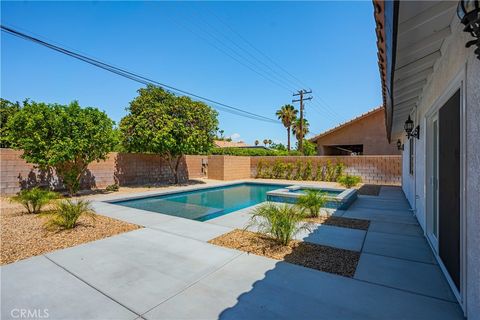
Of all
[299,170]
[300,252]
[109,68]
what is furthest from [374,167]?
[109,68]

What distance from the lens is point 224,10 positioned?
12.4 meters

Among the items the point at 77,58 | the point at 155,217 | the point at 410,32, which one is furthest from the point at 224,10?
the point at 410,32

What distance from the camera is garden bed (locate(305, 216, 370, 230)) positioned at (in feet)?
Answer: 19.0

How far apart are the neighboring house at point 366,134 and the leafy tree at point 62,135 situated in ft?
52.6

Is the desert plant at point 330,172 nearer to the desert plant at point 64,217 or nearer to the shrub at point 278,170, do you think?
the shrub at point 278,170

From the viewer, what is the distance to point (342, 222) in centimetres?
614

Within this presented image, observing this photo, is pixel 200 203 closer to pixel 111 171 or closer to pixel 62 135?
pixel 62 135

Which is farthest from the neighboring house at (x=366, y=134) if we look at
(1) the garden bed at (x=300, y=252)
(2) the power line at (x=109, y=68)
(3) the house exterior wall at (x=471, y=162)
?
(3) the house exterior wall at (x=471, y=162)

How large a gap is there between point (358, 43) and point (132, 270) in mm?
12447

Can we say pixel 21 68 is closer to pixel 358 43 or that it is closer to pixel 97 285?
pixel 97 285

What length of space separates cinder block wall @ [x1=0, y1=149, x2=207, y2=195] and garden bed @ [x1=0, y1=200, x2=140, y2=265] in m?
4.53

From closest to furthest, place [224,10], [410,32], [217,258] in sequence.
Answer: [410,32], [217,258], [224,10]

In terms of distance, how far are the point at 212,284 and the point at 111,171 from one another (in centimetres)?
1281

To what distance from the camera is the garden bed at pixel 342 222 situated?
19.0 feet
